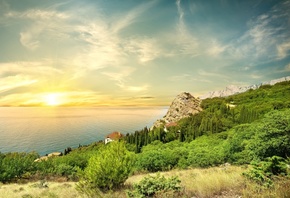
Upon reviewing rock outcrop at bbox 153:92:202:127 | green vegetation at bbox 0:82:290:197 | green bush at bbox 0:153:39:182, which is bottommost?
green bush at bbox 0:153:39:182

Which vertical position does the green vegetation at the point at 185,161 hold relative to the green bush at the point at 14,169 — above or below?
above

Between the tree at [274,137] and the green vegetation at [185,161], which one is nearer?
the green vegetation at [185,161]

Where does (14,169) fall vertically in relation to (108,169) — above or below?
below

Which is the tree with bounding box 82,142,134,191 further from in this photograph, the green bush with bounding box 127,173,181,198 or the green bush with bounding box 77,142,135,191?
the green bush with bounding box 127,173,181,198

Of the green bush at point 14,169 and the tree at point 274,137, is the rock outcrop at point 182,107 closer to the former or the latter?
the green bush at point 14,169

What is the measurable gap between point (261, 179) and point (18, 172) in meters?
36.1

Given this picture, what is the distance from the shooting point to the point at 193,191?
23.2ft

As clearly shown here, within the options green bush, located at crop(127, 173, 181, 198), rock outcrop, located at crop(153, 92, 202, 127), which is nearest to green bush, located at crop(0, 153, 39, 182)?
green bush, located at crop(127, 173, 181, 198)

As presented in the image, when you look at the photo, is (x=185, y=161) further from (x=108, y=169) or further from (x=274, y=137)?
(x=108, y=169)

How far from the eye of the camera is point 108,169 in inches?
364

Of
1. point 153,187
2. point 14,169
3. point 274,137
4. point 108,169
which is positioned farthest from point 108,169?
point 14,169

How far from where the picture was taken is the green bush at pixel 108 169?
30.3 ft

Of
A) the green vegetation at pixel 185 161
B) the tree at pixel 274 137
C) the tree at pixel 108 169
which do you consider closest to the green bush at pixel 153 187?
the green vegetation at pixel 185 161

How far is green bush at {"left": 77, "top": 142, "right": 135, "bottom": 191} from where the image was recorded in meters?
9.23
